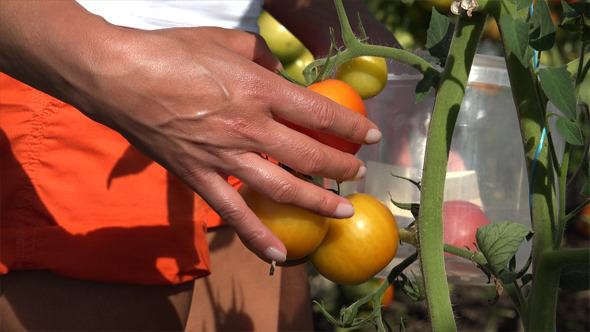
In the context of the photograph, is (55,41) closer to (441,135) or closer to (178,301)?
(441,135)

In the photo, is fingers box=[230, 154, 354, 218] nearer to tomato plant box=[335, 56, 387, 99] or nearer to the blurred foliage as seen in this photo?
tomato plant box=[335, 56, 387, 99]

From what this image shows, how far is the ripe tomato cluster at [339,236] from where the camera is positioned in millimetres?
736

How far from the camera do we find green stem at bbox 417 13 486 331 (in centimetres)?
64

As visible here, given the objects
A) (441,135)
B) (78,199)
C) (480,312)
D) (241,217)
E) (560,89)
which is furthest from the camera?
(480,312)

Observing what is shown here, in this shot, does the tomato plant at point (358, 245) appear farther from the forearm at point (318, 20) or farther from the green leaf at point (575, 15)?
the forearm at point (318, 20)

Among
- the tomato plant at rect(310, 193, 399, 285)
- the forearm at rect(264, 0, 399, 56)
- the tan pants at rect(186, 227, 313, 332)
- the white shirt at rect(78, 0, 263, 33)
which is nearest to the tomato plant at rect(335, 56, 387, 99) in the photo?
the tomato plant at rect(310, 193, 399, 285)

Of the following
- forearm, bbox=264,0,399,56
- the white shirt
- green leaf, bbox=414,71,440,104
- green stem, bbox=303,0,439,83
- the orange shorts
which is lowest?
the orange shorts

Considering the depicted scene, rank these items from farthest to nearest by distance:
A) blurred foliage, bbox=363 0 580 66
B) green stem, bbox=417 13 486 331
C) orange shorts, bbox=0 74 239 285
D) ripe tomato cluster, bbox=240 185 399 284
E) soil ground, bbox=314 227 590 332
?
soil ground, bbox=314 227 590 332, blurred foliage, bbox=363 0 580 66, orange shorts, bbox=0 74 239 285, ripe tomato cluster, bbox=240 185 399 284, green stem, bbox=417 13 486 331

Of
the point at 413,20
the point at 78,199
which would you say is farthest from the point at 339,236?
the point at 413,20

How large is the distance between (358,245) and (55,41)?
42cm

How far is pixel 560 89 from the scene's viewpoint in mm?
538

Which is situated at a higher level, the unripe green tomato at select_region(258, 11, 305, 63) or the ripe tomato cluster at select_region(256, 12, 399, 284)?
the unripe green tomato at select_region(258, 11, 305, 63)

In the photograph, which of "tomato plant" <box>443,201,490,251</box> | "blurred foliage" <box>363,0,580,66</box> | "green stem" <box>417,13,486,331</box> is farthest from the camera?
"blurred foliage" <box>363,0,580,66</box>

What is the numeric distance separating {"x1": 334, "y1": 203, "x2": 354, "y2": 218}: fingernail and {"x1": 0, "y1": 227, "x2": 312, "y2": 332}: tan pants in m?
0.56
